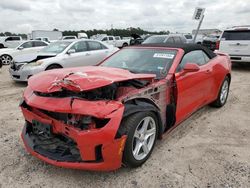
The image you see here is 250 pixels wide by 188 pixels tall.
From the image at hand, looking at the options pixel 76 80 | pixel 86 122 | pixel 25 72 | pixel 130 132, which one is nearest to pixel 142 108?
pixel 130 132

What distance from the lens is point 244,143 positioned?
3.72 meters

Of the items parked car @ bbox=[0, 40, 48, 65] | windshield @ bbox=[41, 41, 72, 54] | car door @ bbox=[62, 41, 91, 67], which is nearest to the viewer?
car door @ bbox=[62, 41, 91, 67]

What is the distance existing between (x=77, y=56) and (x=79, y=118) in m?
6.40

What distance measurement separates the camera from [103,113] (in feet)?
8.16

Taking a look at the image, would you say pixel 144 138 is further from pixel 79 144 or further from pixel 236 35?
pixel 236 35

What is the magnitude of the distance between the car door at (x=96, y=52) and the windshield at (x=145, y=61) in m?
4.93

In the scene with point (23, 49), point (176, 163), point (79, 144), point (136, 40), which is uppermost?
point (136, 40)

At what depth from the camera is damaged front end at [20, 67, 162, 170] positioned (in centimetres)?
251

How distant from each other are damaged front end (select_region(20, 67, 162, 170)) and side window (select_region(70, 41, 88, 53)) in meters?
5.95

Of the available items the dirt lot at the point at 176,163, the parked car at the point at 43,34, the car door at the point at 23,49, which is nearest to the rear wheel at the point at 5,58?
the car door at the point at 23,49

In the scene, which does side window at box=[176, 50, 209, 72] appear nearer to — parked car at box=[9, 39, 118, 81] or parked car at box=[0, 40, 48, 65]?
parked car at box=[9, 39, 118, 81]

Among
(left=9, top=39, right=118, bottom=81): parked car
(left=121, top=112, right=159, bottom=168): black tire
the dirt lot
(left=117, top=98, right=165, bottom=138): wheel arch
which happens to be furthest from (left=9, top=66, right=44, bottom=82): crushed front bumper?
(left=121, top=112, right=159, bottom=168): black tire

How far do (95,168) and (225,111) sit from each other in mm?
3573

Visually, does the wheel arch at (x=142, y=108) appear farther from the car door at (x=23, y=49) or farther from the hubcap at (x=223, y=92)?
the car door at (x=23, y=49)
